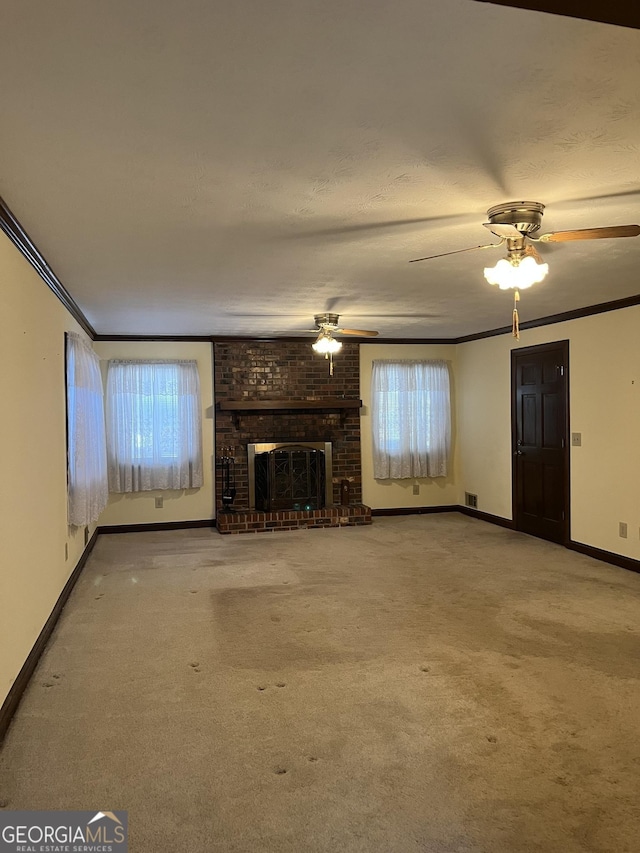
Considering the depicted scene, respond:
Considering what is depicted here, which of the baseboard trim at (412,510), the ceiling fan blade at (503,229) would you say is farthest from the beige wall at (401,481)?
the ceiling fan blade at (503,229)

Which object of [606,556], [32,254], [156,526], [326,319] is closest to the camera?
[32,254]

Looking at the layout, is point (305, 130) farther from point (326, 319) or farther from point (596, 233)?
point (326, 319)

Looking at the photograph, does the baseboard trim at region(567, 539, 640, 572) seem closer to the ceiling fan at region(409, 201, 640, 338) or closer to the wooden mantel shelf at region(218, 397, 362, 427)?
the wooden mantel shelf at region(218, 397, 362, 427)

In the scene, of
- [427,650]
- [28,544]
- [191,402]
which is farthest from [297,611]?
[191,402]

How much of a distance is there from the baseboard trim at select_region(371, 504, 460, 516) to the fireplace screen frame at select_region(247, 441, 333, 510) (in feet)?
2.33

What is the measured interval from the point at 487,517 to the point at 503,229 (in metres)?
5.23

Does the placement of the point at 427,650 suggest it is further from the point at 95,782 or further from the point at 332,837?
the point at 95,782

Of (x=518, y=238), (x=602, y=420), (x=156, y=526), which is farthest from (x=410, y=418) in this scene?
(x=518, y=238)

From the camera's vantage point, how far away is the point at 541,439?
6582mm

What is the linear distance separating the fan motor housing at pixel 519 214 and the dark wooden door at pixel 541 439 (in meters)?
3.49

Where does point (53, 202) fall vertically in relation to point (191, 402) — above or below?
above

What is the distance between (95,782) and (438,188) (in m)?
2.66

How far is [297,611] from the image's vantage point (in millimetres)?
4340

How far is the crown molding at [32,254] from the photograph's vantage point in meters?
2.84
